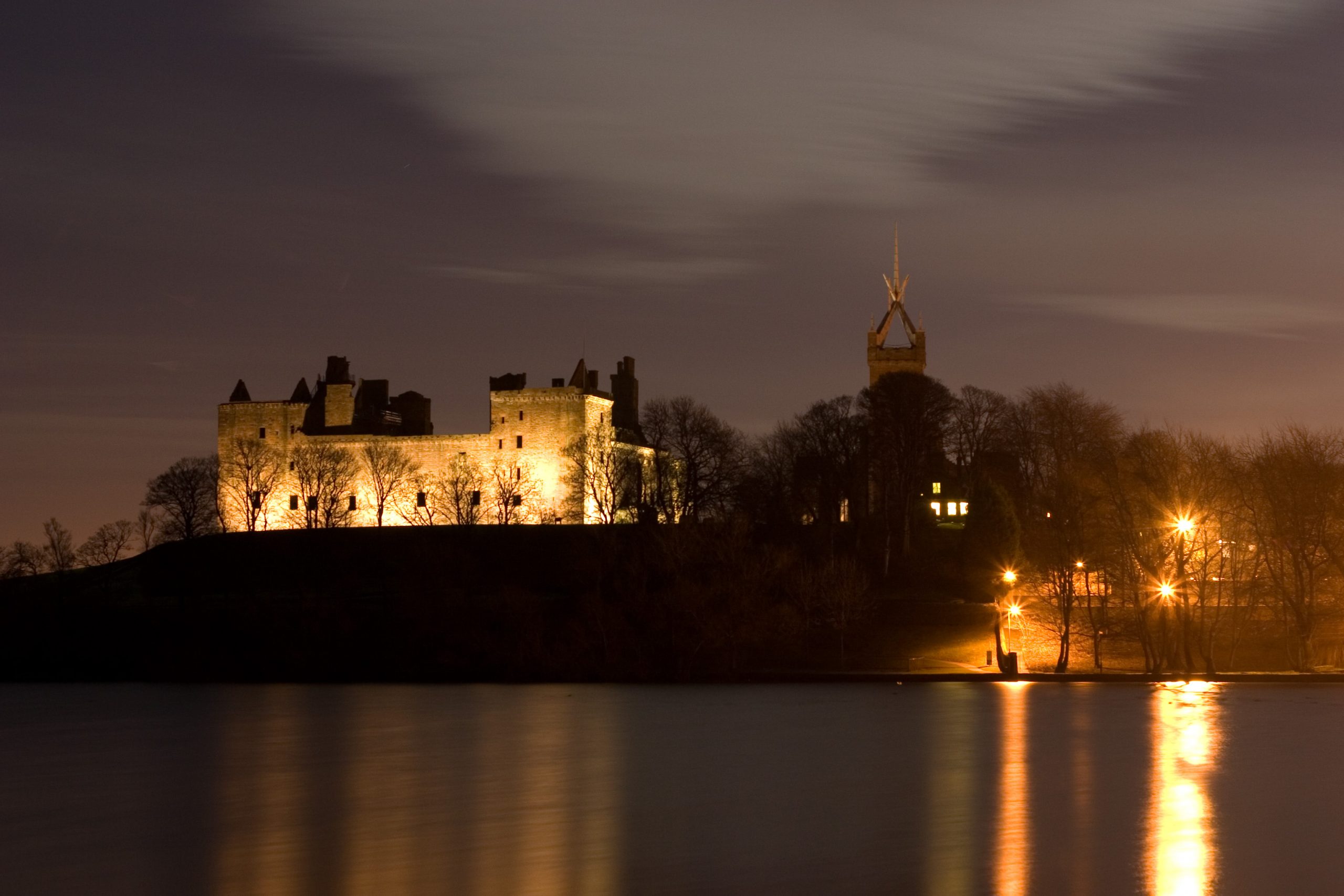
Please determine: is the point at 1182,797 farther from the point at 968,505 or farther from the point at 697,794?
the point at 968,505

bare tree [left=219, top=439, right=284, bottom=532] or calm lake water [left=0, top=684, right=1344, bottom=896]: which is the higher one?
bare tree [left=219, top=439, right=284, bottom=532]

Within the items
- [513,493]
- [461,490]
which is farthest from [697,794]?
[461,490]

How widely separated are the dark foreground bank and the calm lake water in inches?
167

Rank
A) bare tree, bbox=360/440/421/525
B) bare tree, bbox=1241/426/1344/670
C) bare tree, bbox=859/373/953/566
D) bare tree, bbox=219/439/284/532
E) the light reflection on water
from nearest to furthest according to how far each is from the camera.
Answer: the light reflection on water
bare tree, bbox=1241/426/1344/670
bare tree, bbox=859/373/953/566
bare tree, bbox=360/440/421/525
bare tree, bbox=219/439/284/532

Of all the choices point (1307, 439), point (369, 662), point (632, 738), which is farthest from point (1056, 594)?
point (369, 662)

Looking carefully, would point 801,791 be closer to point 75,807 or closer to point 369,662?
point 75,807

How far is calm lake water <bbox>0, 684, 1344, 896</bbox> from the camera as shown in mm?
18859

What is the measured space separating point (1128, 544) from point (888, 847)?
26.2 meters

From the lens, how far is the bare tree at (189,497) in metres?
80.7

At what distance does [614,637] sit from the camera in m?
50.5

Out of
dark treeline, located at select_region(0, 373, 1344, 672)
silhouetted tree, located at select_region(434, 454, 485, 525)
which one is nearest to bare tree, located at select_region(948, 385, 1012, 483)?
dark treeline, located at select_region(0, 373, 1344, 672)

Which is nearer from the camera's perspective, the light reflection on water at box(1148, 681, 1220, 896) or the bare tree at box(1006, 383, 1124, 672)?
the light reflection on water at box(1148, 681, 1220, 896)

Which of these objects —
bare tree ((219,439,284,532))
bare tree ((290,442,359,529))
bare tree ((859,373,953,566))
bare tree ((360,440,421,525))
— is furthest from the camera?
bare tree ((219,439,284,532))

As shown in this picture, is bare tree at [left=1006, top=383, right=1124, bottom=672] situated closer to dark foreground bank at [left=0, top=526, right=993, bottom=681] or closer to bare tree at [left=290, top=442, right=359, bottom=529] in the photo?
dark foreground bank at [left=0, top=526, right=993, bottom=681]
